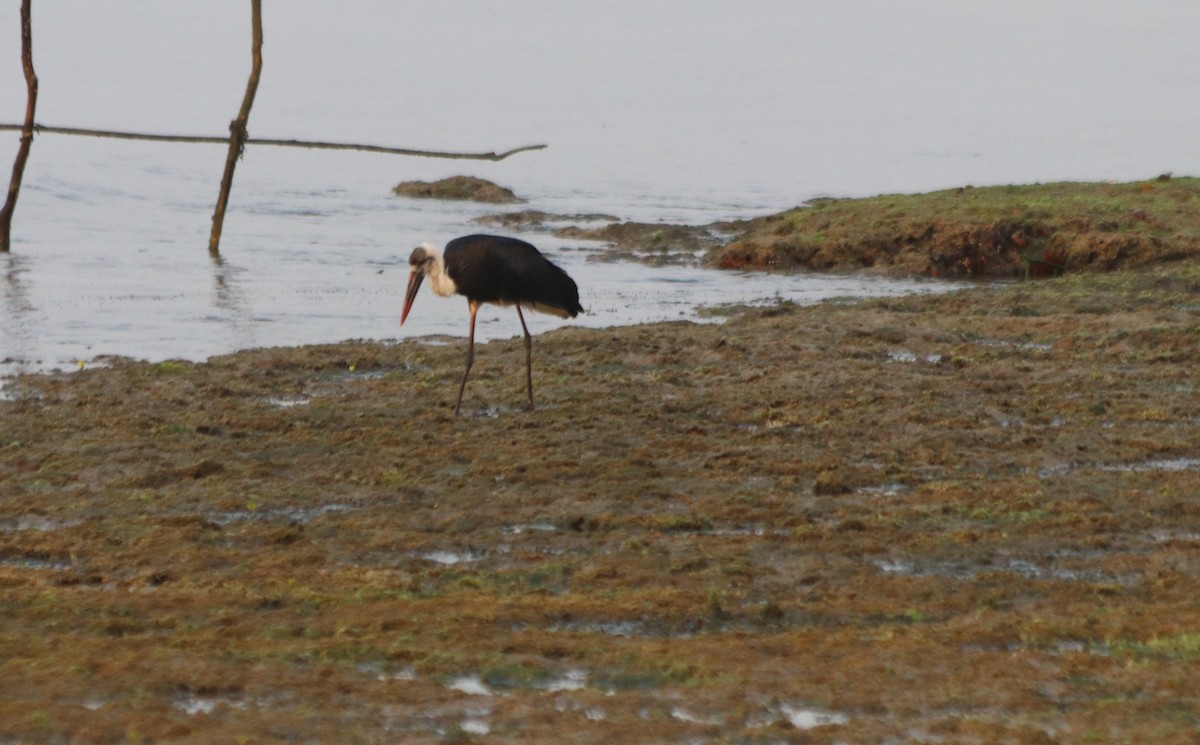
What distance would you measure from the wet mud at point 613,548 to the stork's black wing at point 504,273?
0.54m

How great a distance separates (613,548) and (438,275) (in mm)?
4757

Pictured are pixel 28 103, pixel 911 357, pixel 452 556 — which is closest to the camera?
pixel 452 556

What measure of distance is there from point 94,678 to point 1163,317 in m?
9.34

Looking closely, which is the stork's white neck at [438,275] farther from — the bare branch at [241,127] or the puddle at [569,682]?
the bare branch at [241,127]

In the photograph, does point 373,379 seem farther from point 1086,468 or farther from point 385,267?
point 385,267

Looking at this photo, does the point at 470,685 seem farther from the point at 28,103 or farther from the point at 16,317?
the point at 28,103

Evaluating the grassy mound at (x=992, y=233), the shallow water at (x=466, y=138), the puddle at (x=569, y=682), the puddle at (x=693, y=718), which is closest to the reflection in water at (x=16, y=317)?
the shallow water at (x=466, y=138)

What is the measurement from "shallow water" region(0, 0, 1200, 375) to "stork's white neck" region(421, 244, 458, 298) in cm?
223

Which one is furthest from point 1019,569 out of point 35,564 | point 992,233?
point 992,233

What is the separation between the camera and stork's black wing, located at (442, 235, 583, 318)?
33.7ft

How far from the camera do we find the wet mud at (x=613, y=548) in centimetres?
450

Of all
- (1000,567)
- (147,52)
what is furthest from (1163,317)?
(147,52)

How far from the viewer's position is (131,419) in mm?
8945

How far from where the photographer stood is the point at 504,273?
10312 mm
